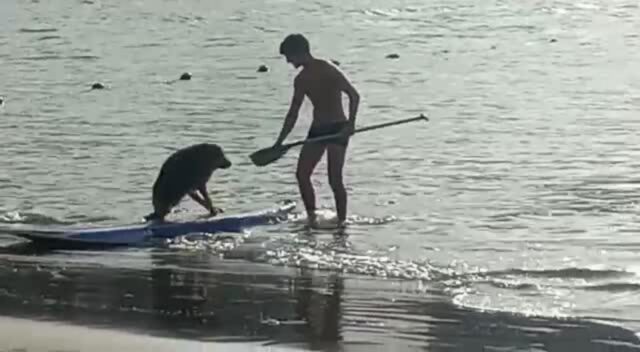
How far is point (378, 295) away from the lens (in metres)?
10.8

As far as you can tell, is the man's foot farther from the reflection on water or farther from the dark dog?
the reflection on water

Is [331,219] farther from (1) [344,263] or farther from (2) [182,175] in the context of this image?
(1) [344,263]

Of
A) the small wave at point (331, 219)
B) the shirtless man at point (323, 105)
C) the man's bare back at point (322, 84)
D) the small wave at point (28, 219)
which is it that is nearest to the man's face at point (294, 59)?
the shirtless man at point (323, 105)

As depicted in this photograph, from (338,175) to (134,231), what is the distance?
2.08 metres

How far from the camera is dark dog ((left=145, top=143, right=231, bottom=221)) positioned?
13758 mm

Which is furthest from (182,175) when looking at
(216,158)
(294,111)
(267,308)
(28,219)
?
(267,308)

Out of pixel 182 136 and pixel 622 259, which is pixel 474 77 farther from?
pixel 622 259

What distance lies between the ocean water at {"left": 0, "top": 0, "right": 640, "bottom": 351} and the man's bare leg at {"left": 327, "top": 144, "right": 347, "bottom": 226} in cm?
27

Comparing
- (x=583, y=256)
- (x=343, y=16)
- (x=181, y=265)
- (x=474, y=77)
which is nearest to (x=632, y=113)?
(x=474, y=77)

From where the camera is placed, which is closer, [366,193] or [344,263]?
[344,263]

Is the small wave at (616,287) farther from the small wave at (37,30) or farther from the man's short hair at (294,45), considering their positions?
the small wave at (37,30)

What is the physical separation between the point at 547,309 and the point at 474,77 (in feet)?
63.8

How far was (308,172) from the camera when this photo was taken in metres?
14.2

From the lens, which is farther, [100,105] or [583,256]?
[100,105]
